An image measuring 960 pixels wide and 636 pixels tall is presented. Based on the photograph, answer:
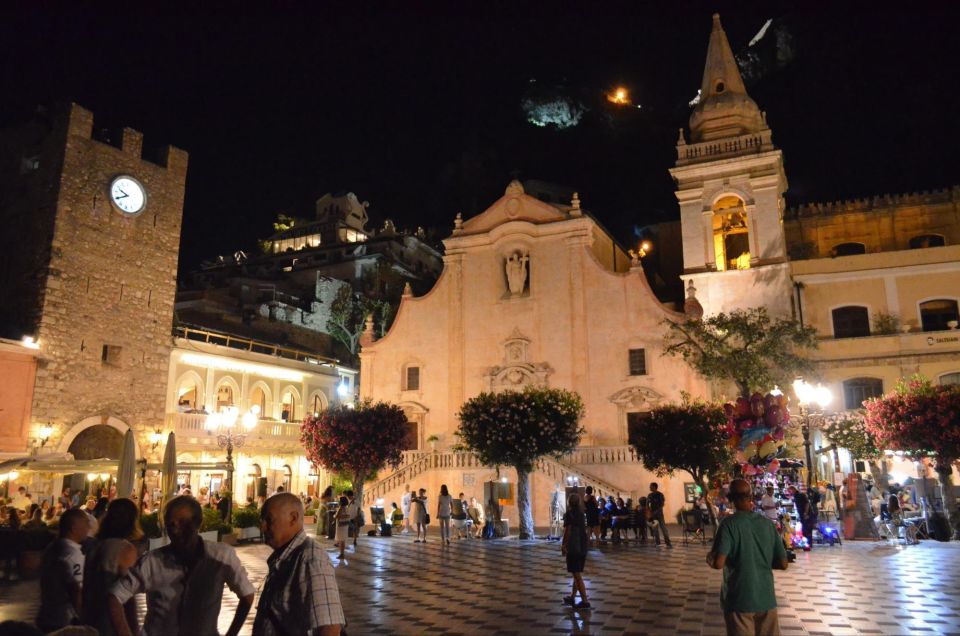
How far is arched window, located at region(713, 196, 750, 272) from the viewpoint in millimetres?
32500

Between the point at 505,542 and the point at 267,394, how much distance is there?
18.1m

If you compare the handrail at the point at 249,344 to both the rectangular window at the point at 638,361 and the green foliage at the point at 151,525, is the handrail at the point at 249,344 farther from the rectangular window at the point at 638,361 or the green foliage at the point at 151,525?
the rectangular window at the point at 638,361

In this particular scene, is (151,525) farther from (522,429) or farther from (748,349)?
(748,349)

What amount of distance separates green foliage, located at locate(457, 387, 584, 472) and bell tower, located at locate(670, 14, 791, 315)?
36.5ft

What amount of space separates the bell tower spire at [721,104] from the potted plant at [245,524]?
1000 inches

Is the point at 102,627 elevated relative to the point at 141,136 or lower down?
lower down

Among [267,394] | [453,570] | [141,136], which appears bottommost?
[453,570]

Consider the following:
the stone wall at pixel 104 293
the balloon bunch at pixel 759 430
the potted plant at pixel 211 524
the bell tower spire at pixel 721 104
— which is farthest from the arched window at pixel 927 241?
the stone wall at pixel 104 293

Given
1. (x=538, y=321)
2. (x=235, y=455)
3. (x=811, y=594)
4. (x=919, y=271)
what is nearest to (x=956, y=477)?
(x=919, y=271)

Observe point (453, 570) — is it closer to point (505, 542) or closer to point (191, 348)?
point (505, 542)

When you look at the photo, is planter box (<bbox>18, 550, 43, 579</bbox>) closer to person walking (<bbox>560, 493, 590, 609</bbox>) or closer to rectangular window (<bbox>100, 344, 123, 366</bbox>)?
person walking (<bbox>560, 493, 590, 609</bbox>)

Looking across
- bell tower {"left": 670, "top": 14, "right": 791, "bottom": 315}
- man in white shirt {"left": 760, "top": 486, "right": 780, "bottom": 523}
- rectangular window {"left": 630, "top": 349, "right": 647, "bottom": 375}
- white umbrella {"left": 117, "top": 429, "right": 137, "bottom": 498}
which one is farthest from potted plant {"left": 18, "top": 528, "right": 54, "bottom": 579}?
bell tower {"left": 670, "top": 14, "right": 791, "bottom": 315}

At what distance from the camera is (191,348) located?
31.5m

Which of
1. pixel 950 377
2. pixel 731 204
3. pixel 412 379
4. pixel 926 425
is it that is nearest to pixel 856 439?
pixel 926 425
